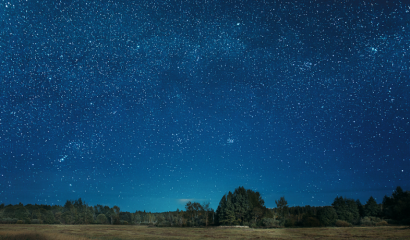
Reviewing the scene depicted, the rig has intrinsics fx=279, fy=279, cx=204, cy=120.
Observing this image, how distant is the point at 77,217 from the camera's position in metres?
115

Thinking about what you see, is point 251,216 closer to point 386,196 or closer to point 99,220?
point 386,196

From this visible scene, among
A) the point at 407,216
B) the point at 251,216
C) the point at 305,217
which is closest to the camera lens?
the point at 407,216

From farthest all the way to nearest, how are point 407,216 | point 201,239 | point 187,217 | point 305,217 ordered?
1. point 187,217
2. point 305,217
3. point 407,216
4. point 201,239

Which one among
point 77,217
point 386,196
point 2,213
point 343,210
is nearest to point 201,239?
point 343,210

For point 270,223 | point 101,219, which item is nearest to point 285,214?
point 270,223

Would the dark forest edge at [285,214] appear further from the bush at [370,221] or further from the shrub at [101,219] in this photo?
the shrub at [101,219]

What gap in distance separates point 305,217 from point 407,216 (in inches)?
867

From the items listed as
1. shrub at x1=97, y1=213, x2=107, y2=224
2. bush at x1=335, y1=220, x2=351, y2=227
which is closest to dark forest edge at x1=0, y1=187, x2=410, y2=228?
bush at x1=335, y1=220, x2=351, y2=227

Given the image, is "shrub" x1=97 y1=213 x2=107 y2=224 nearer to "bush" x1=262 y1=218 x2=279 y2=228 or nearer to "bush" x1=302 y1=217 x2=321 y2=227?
"bush" x1=262 y1=218 x2=279 y2=228

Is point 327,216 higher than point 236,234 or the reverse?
higher

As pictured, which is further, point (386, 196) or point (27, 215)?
point (27, 215)

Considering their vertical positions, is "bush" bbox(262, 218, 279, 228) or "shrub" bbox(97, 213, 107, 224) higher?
"bush" bbox(262, 218, 279, 228)

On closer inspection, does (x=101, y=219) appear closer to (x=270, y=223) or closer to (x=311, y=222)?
(x=270, y=223)

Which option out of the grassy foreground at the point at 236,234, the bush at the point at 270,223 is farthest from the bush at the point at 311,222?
the grassy foreground at the point at 236,234
